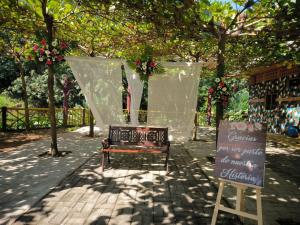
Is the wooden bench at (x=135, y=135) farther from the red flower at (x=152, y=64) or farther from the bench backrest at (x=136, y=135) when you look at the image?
the red flower at (x=152, y=64)

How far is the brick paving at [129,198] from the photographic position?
3.72 m

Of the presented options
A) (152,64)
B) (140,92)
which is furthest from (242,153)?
(140,92)

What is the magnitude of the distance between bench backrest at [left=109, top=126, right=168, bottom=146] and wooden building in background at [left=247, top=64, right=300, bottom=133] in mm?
7732

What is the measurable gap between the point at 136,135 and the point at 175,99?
1.90m

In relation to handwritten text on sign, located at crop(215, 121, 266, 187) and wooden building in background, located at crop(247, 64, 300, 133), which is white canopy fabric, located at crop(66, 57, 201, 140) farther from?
wooden building in background, located at crop(247, 64, 300, 133)

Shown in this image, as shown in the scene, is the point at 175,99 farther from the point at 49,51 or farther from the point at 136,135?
the point at 49,51

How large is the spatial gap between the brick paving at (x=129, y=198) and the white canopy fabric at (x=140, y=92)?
1.87 metres

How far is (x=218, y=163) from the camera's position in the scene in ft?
12.2

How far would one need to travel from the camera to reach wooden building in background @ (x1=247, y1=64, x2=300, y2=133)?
1269cm

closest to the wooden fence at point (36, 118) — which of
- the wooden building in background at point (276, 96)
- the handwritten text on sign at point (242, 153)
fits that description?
the handwritten text on sign at point (242, 153)

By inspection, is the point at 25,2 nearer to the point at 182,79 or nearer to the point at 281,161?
the point at 182,79

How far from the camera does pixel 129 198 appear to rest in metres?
4.50

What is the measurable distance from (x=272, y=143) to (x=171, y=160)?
5.77 m

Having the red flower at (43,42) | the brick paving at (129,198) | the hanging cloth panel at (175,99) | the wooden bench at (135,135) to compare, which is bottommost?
the brick paving at (129,198)
